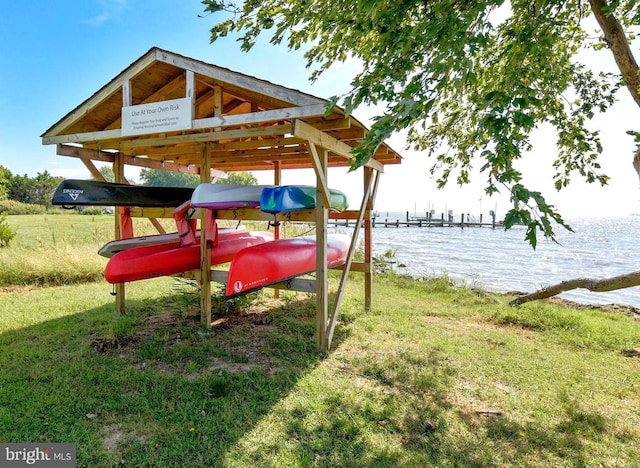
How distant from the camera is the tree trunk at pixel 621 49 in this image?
12.4ft

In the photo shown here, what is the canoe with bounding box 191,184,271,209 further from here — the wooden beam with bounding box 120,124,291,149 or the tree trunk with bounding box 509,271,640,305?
the tree trunk with bounding box 509,271,640,305

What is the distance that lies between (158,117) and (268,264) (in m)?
2.18

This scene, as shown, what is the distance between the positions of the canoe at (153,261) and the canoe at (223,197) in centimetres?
92

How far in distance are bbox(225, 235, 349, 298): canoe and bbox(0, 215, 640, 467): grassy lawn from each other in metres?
0.78

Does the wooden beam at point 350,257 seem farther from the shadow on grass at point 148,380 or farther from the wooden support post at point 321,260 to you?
the shadow on grass at point 148,380

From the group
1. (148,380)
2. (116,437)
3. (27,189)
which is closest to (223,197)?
(148,380)

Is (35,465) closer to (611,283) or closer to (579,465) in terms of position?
(579,465)

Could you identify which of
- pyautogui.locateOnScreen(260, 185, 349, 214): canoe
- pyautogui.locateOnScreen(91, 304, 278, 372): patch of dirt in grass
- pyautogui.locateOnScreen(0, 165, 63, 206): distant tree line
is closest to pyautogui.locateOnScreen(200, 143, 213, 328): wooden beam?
pyautogui.locateOnScreen(91, 304, 278, 372): patch of dirt in grass

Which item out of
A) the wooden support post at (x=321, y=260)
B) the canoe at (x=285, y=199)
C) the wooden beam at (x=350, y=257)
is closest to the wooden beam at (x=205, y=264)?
the canoe at (x=285, y=199)

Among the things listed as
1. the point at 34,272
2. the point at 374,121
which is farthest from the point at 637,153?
the point at 34,272

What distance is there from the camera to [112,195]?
4941 mm

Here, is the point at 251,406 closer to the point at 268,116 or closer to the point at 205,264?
the point at 205,264

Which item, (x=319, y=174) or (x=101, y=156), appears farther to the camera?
(x=101, y=156)

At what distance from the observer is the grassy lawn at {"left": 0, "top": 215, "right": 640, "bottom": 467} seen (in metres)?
2.53
